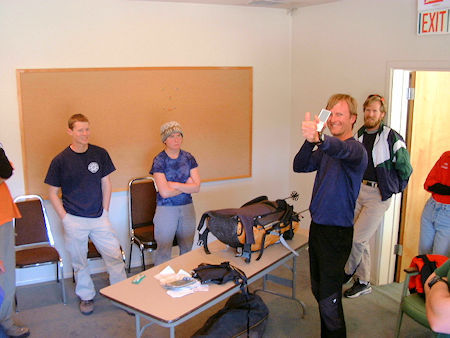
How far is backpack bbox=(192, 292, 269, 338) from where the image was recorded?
311 centimetres

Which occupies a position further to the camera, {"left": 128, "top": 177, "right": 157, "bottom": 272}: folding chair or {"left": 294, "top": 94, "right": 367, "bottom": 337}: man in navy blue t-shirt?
{"left": 128, "top": 177, "right": 157, "bottom": 272}: folding chair

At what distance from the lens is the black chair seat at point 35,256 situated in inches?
149

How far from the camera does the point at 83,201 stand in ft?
12.4

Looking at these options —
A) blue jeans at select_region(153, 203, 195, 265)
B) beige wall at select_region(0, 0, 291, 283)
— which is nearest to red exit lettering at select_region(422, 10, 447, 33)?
beige wall at select_region(0, 0, 291, 283)

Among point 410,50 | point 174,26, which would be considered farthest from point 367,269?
point 174,26

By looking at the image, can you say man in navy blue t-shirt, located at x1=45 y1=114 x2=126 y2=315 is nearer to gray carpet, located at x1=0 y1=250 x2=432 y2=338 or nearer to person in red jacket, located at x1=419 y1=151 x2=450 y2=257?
gray carpet, located at x1=0 y1=250 x2=432 y2=338

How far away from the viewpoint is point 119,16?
169 inches

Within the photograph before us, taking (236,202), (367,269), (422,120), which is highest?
(422,120)

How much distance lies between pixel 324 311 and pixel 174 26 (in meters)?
3.04

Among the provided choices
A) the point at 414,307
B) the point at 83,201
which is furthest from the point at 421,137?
the point at 83,201

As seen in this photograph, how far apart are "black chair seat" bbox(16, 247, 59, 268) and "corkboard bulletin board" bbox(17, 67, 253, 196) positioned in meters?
0.54

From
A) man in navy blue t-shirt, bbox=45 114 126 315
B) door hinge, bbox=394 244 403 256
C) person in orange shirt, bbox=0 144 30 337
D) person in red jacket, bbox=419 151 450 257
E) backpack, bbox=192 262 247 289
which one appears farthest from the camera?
door hinge, bbox=394 244 403 256

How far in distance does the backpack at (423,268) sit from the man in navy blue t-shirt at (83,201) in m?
2.31

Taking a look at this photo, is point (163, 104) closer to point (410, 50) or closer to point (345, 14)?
point (345, 14)
